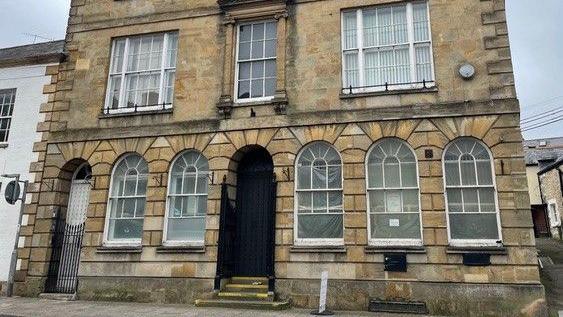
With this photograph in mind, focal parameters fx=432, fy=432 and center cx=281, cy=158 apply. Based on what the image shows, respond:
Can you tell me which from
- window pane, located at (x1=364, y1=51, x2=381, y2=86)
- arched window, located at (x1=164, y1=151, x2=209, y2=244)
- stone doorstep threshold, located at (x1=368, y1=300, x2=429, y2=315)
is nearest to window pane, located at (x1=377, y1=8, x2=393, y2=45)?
window pane, located at (x1=364, y1=51, x2=381, y2=86)

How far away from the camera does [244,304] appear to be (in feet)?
32.1

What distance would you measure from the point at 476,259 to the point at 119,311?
7.89 metres

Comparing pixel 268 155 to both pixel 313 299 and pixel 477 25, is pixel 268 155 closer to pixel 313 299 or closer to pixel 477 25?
pixel 313 299

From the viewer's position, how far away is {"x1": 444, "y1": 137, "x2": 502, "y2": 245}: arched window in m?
9.70

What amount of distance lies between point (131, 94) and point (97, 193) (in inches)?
123

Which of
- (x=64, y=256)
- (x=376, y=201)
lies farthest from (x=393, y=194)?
(x=64, y=256)

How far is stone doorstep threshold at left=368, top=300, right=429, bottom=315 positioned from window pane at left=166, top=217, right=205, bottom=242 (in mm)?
4681

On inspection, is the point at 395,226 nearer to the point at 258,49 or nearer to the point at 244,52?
the point at 258,49

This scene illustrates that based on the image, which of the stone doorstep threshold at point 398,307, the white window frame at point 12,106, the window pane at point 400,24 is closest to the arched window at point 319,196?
the stone doorstep threshold at point 398,307

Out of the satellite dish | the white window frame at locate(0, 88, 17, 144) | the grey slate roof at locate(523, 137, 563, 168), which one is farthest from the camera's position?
the grey slate roof at locate(523, 137, 563, 168)

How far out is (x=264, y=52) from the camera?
480 inches

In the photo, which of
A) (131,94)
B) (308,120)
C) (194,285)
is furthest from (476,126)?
(131,94)

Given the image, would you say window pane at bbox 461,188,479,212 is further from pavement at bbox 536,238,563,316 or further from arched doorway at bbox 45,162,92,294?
arched doorway at bbox 45,162,92,294

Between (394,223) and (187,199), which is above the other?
(187,199)
